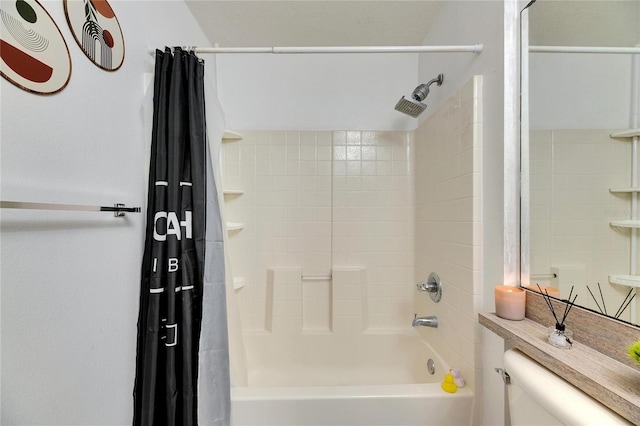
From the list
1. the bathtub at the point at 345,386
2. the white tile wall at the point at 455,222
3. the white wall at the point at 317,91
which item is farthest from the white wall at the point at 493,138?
the white wall at the point at 317,91

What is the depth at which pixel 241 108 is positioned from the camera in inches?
72.1

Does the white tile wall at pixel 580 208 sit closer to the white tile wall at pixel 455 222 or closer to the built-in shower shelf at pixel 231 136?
the white tile wall at pixel 455 222

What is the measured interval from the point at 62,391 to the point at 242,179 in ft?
4.32

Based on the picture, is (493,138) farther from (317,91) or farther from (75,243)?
(75,243)

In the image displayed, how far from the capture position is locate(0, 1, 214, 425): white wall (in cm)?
62

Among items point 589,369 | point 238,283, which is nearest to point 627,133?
point 589,369

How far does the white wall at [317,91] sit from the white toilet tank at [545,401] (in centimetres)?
155

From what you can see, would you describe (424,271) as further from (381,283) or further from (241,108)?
(241,108)

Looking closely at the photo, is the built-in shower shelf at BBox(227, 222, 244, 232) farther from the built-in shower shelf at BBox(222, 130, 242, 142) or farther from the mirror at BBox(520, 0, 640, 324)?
the mirror at BBox(520, 0, 640, 324)

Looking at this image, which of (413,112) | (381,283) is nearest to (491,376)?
(381,283)

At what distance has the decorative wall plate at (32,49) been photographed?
0.59 meters

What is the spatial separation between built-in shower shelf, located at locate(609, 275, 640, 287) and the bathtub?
0.68 m

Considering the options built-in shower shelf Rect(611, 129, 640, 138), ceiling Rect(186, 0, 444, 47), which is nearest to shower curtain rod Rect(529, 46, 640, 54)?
built-in shower shelf Rect(611, 129, 640, 138)

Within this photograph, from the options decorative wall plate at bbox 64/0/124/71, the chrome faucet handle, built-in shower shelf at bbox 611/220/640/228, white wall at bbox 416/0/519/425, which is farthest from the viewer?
the chrome faucet handle
